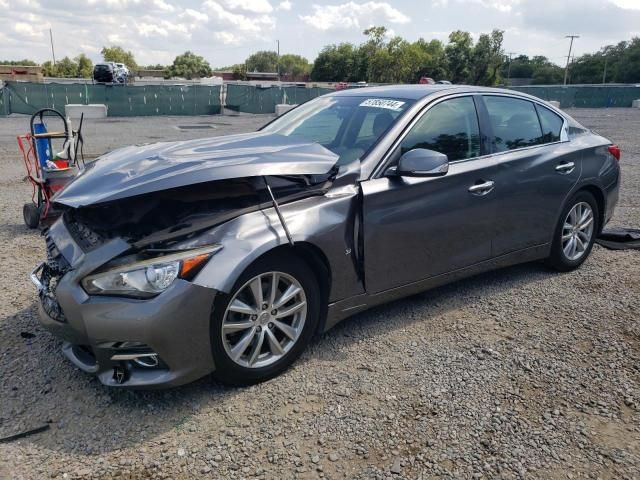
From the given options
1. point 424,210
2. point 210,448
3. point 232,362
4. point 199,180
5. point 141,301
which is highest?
point 199,180


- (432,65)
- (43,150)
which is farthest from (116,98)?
(432,65)

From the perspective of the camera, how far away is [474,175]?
400 centimetres

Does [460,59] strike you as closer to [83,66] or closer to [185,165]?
[83,66]

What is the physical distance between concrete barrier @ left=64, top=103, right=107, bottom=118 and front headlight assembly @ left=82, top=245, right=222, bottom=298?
2369cm

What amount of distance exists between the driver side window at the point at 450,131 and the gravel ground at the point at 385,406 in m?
1.23

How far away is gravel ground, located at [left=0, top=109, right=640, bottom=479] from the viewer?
99.7 inches

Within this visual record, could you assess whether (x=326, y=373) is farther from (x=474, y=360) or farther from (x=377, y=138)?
(x=377, y=138)

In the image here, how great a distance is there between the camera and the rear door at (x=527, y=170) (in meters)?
4.26

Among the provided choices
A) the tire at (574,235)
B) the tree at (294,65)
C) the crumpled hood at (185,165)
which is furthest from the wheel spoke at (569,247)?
the tree at (294,65)

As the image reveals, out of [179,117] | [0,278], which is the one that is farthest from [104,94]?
[0,278]

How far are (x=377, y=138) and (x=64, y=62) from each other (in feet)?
394

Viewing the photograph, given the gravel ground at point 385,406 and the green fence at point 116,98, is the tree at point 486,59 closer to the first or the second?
the green fence at point 116,98

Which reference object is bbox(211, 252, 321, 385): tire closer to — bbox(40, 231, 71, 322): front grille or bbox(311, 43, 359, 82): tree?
bbox(40, 231, 71, 322): front grille

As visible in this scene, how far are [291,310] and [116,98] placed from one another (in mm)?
25978
